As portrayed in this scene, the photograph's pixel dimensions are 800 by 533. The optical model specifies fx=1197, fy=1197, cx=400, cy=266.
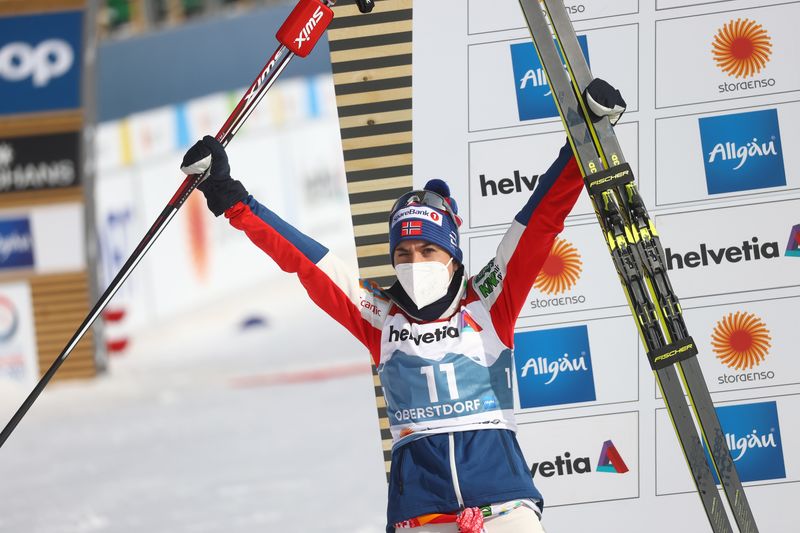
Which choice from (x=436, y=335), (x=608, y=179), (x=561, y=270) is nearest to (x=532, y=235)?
(x=608, y=179)

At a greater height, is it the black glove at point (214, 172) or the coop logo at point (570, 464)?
the black glove at point (214, 172)

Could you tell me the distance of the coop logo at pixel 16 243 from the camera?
368 inches

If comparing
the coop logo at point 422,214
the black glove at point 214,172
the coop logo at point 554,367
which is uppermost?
the black glove at point 214,172

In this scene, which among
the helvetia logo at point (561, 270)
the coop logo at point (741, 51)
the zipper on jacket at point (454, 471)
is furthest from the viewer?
the helvetia logo at point (561, 270)

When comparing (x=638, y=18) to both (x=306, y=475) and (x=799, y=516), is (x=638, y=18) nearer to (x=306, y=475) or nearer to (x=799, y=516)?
(x=799, y=516)

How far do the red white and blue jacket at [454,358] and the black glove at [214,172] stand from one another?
0.04 metres

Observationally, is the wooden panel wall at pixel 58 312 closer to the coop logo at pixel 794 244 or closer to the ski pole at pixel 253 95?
the ski pole at pixel 253 95

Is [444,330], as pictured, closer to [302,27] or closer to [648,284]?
[648,284]

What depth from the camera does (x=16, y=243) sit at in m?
9.35

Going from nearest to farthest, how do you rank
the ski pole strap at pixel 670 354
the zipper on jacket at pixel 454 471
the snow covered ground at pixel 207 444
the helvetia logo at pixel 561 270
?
the zipper on jacket at pixel 454 471
the ski pole strap at pixel 670 354
the helvetia logo at pixel 561 270
the snow covered ground at pixel 207 444

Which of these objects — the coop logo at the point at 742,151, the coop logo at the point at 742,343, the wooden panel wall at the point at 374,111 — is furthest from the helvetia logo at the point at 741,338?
the wooden panel wall at the point at 374,111

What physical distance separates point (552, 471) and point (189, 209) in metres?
8.02

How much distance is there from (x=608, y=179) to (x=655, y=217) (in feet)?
3.03

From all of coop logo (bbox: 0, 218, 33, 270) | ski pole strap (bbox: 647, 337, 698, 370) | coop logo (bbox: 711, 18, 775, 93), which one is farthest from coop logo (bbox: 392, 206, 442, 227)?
coop logo (bbox: 0, 218, 33, 270)
